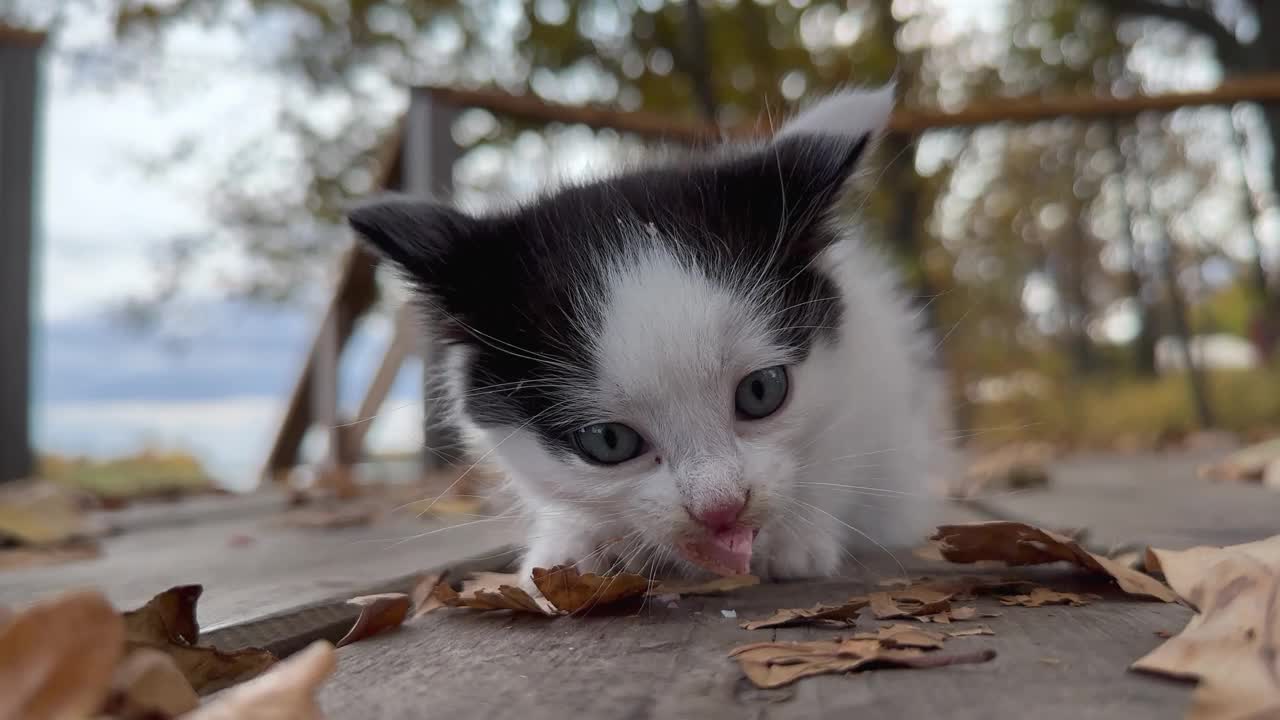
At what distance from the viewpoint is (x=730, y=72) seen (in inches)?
217

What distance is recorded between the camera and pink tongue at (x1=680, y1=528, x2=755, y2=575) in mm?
1399

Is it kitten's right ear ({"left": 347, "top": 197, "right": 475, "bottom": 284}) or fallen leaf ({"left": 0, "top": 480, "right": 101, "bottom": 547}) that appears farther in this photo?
fallen leaf ({"left": 0, "top": 480, "right": 101, "bottom": 547})

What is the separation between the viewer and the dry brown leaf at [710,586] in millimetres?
1427

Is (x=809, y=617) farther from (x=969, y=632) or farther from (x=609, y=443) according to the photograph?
(x=609, y=443)

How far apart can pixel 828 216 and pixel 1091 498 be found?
5.39ft

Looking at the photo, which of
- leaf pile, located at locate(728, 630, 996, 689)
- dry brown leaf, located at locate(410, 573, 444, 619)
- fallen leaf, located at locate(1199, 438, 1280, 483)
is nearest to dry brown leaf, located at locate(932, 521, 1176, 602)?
leaf pile, located at locate(728, 630, 996, 689)

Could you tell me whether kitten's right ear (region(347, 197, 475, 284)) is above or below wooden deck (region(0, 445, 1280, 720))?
above

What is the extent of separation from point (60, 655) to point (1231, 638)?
1.03 metres

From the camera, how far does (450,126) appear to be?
4117 millimetres

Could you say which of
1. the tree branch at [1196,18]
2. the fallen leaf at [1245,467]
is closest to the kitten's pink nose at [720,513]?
the fallen leaf at [1245,467]

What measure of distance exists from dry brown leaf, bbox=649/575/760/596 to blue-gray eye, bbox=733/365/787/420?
0.26 m

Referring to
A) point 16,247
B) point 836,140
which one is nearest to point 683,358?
point 836,140

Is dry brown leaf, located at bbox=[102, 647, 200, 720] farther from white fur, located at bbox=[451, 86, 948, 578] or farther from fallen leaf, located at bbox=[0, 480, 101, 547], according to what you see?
fallen leaf, located at bbox=[0, 480, 101, 547]

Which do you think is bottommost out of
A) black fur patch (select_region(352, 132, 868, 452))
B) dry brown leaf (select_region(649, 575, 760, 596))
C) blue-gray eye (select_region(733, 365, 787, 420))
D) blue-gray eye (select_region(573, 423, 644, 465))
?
dry brown leaf (select_region(649, 575, 760, 596))
